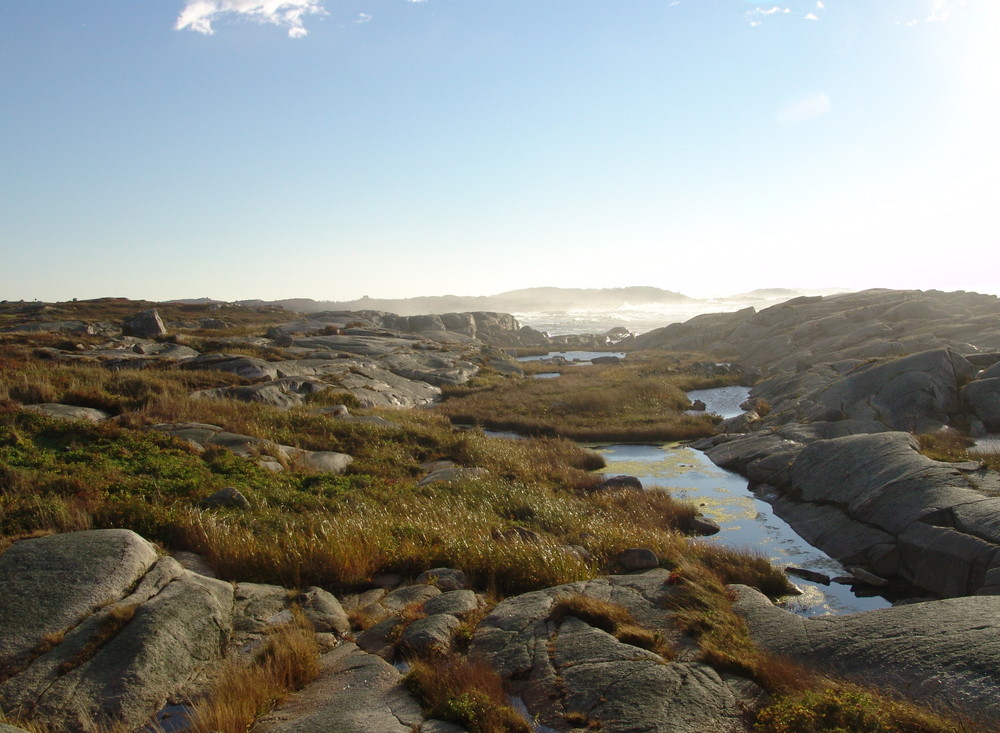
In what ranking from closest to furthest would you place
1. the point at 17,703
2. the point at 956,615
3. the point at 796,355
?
the point at 17,703, the point at 956,615, the point at 796,355

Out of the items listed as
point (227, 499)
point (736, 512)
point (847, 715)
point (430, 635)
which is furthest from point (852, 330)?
point (430, 635)

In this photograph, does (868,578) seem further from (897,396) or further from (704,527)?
(897,396)

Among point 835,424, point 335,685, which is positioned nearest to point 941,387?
point 835,424

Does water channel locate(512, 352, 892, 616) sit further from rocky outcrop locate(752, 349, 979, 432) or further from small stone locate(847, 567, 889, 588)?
rocky outcrop locate(752, 349, 979, 432)

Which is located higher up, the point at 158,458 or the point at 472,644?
the point at 158,458

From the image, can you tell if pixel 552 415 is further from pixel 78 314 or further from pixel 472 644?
pixel 78 314

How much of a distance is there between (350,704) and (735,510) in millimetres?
14959

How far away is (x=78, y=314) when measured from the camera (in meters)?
67.3

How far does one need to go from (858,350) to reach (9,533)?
4479cm

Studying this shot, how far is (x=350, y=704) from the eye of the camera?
6648 mm

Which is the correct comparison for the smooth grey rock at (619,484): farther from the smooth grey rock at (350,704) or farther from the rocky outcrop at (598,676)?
the smooth grey rock at (350,704)

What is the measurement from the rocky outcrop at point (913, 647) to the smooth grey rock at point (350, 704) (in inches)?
185

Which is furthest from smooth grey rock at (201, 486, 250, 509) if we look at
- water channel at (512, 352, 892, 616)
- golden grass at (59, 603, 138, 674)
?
water channel at (512, 352, 892, 616)

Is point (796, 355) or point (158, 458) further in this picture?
point (796, 355)
